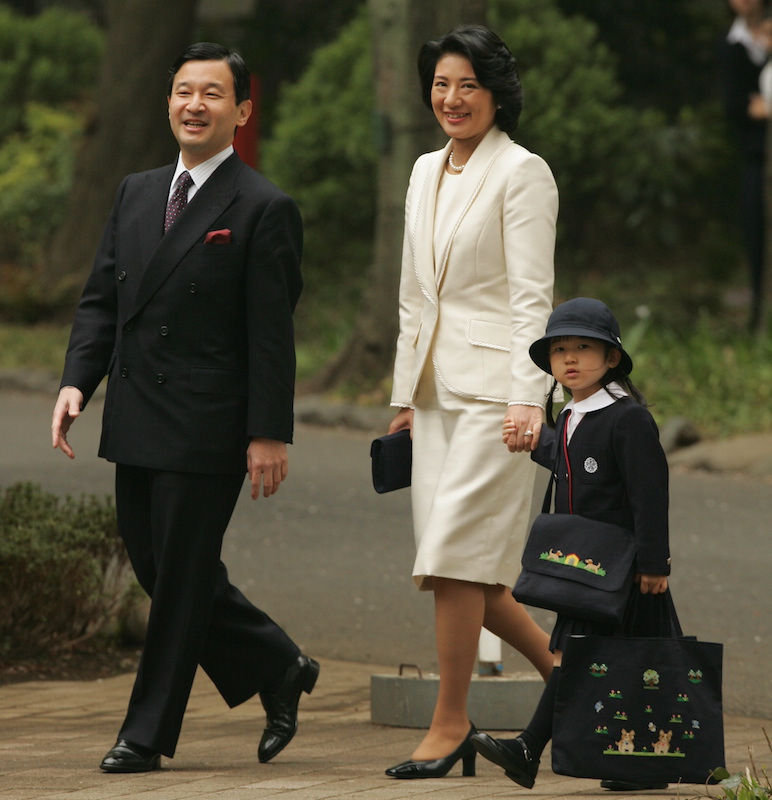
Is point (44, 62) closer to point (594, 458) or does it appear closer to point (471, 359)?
point (471, 359)

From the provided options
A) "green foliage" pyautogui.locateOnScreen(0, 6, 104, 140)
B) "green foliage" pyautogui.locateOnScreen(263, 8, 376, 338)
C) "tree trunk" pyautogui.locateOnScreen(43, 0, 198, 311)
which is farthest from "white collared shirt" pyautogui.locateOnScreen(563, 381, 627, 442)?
"green foliage" pyautogui.locateOnScreen(0, 6, 104, 140)

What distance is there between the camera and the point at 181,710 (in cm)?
476

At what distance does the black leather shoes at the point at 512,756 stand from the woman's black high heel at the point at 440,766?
0.23 m

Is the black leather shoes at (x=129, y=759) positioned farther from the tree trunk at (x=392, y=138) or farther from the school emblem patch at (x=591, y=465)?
the tree trunk at (x=392, y=138)

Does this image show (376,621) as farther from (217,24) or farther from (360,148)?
(217,24)

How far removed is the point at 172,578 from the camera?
482 centimetres

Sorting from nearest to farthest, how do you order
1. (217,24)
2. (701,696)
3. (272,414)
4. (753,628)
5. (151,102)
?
1. (701,696)
2. (272,414)
3. (753,628)
4. (151,102)
5. (217,24)

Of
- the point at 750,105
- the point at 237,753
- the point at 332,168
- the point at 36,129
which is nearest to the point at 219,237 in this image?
the point at 237,753

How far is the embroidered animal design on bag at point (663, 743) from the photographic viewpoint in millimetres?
4281

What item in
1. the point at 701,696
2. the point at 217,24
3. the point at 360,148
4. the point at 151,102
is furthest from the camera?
the point at 217,24

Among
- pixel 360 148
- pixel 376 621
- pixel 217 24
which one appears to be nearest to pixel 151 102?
pixel 360 148

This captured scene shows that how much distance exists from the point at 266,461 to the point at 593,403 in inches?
37.0

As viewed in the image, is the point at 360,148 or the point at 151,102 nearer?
the point at 360,148

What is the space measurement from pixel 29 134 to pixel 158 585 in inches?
736
